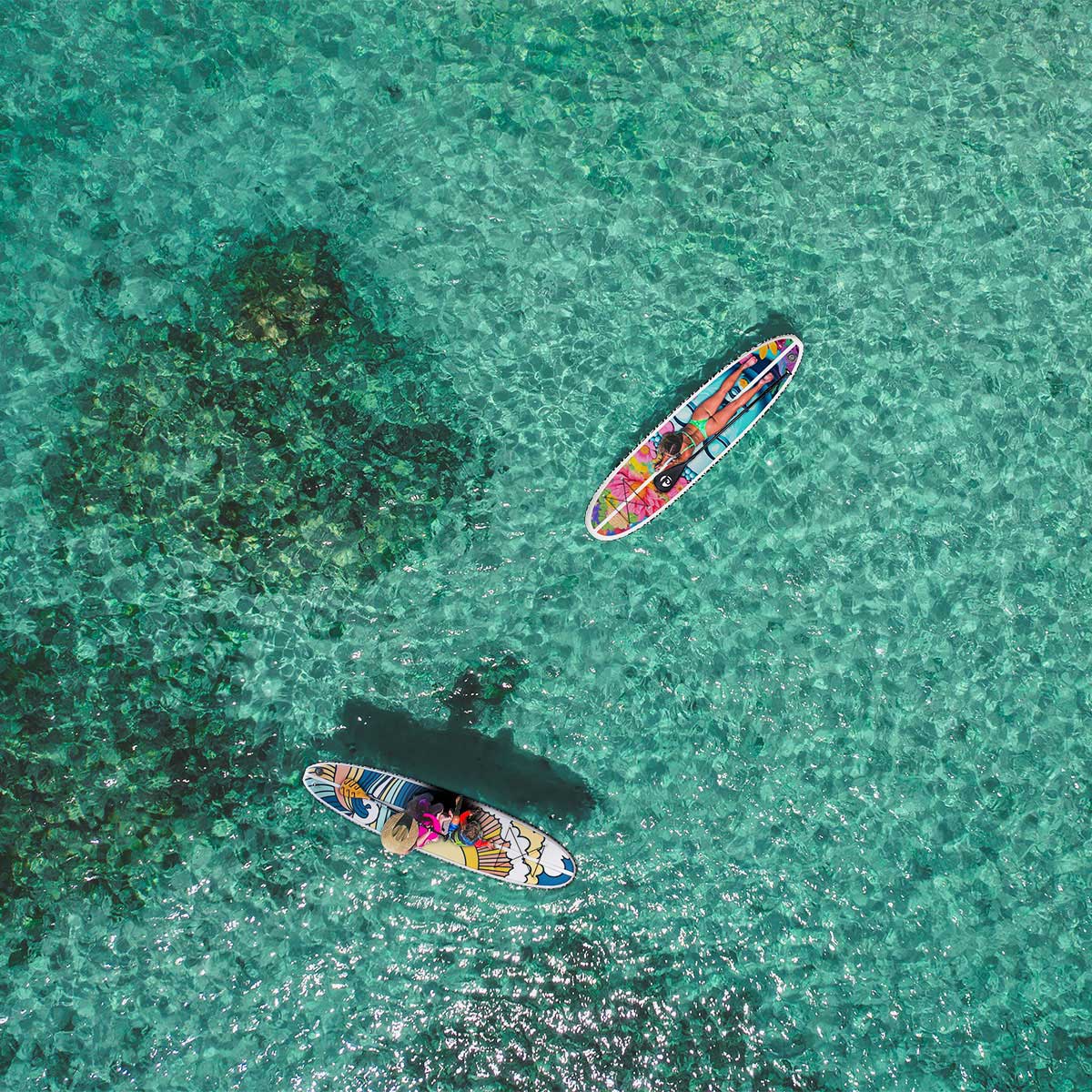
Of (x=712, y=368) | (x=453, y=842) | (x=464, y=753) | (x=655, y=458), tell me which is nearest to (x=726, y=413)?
(x=712, y=368)

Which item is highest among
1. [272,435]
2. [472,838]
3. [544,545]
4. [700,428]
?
[700,428]

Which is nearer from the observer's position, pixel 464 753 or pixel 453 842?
pixel 453 842

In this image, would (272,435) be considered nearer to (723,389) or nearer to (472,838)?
(472,838)

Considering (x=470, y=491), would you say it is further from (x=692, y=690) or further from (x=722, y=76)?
(x=722, y=76)

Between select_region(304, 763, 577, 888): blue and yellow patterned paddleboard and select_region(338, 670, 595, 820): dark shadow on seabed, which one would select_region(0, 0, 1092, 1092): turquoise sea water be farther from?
select_region(304, 763, 577, 888): blue and yellow patterned paddleboard

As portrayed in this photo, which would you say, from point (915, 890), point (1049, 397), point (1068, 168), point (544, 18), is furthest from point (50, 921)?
point (1068, 168)

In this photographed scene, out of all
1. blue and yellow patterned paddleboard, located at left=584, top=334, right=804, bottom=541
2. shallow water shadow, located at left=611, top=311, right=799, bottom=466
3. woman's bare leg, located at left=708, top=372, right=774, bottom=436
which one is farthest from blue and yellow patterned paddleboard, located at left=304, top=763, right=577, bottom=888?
woman's bare leg, located at left=708, top=372, right=774, bottom=436

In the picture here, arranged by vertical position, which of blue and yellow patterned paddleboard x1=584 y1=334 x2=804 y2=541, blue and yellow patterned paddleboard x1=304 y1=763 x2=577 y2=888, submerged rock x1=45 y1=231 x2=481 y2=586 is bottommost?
blue and yellow patterned paddleboard x1=304 y1=763 x2=577 y2=888
